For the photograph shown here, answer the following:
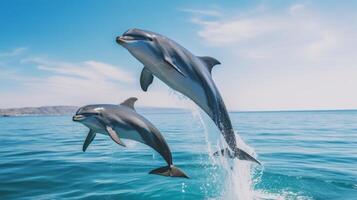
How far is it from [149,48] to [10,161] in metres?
16.0

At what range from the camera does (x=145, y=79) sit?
6074 mm

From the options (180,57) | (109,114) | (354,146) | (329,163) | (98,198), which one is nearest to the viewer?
(180,57)

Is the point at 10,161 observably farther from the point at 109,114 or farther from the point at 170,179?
the point at 109,114

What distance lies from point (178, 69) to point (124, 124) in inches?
113

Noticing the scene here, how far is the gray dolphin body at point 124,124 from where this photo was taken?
7762 mm

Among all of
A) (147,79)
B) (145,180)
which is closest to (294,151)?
(145,180)

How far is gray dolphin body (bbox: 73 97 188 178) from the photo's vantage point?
7.76 meters

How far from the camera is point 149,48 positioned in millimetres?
5324

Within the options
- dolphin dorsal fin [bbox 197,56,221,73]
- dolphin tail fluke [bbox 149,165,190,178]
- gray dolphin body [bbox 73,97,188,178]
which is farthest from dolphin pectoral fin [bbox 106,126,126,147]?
dolphin dorsal fin [bbox 197,56,221,73]

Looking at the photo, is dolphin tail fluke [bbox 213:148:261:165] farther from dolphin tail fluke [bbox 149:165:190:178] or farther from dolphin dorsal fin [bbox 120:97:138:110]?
dolphin dorsal fin [bbox 120:97:138:110]

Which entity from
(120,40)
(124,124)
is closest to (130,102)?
(124,124)

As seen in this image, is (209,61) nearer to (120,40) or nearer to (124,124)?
(120,40)

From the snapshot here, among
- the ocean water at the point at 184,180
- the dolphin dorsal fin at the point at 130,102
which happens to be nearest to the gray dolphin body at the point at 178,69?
the ocean water at the point at 184,180

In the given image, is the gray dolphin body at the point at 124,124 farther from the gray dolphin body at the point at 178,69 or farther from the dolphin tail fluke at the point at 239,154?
the gray dolphin body at the point at 178,69
